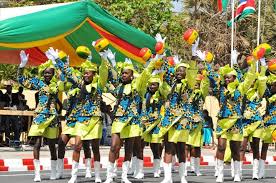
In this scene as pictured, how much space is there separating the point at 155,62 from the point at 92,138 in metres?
1.72

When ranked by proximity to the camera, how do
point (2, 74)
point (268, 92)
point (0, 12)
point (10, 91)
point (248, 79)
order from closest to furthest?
1. point (248, 79)
2. point (268, 92)
3. point (0, 12)
4. point (10, 91)
5. point (2, 74)

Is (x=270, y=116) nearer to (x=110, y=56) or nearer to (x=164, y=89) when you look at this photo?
(x=164, y=89)

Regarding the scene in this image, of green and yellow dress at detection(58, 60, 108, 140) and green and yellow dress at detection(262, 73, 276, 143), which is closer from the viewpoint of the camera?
green and yellow dress at detection(58, 60, 108, 140)

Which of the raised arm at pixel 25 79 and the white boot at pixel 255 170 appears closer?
the raised arm at pixel 25 79

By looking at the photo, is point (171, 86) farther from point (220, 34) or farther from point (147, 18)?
point (220, 34)

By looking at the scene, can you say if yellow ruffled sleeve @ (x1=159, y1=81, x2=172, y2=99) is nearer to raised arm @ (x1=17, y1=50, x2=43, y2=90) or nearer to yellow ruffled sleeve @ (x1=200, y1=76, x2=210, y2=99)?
yellow ruffled sleeve @ (x1=200, y1=76, x2=210, y2=99)

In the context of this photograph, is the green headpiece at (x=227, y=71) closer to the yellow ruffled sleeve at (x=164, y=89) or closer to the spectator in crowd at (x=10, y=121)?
the yellow ruffled sleeve at (x=164, y=89)

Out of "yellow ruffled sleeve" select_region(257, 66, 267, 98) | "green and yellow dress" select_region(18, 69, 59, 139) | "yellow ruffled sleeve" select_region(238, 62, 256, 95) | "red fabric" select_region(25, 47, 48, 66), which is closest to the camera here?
"green and yellow dress" select_region(18, 69, 59, 139)

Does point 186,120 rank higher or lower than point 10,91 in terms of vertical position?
lower

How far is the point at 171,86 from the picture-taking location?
1442 centimetres

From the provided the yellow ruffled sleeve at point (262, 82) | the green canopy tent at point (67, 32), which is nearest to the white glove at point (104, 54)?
the yellow ruffled sleeve at point (262, 82)

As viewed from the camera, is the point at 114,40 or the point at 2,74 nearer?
the point at 114,40

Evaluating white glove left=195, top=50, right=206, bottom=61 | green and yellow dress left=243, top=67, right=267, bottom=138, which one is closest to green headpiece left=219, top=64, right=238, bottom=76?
white glove left=195, top=50, right=206, bottom=61

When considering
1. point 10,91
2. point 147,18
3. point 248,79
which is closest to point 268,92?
point 248,79
